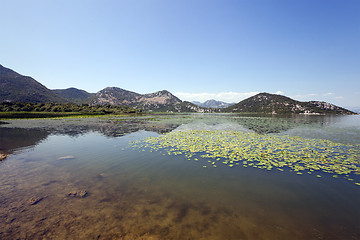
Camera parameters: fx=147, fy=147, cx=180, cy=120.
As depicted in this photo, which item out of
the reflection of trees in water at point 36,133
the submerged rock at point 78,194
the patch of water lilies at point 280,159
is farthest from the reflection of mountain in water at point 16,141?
the patch of water lilies at point 280,159

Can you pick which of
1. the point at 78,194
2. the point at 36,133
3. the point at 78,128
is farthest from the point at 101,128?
the point at 78,194

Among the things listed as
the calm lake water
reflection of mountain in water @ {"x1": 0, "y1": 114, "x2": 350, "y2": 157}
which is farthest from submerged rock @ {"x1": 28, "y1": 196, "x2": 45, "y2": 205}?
reflection of mountain in water @ {"x1": 0, "y1": 114, "x2": 350, "y2": 157}

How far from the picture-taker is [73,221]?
23.4 ft

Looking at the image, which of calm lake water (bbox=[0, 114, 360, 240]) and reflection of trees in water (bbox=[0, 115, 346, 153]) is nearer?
calm lake water (bbox=[0, 114, 360, 240])

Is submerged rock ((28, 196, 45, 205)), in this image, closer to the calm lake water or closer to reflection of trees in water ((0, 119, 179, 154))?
the calm lake water

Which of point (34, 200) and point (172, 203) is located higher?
point (172, 203)

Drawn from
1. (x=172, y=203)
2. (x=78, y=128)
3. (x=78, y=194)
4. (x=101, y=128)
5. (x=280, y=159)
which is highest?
(x=280, y=159)

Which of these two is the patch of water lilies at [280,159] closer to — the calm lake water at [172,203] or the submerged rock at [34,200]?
the calm lake water at [172,203]

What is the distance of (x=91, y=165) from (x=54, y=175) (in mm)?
2988

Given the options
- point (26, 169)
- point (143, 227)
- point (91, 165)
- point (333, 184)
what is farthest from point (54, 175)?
point (333, 184)

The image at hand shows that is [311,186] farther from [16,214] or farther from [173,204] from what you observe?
[16,214]

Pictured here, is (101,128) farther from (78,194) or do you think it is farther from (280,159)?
(280,159)

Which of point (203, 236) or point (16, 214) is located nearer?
point (203, 236)

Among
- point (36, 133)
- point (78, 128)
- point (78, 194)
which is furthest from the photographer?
point (78, 128)
